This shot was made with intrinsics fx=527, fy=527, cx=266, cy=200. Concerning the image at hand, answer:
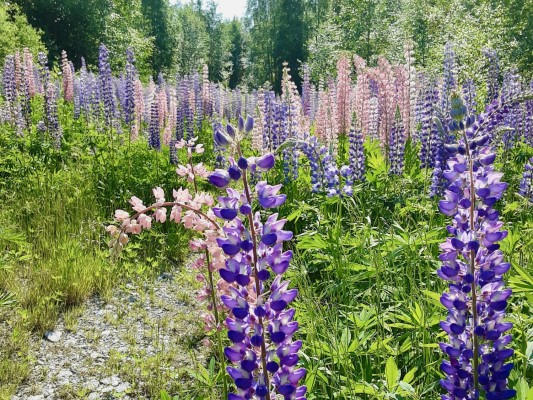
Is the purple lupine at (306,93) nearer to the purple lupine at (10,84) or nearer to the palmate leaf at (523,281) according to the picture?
the purple lupine at (10,84)

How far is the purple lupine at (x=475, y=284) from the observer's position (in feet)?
4.72

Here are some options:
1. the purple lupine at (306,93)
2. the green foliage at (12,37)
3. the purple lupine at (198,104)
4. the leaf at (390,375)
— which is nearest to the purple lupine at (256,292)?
the leaf at (390,375)

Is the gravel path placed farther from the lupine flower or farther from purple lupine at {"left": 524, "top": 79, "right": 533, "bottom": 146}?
purple lupine at {"left": 524, "top": 79, "right": 533, "bottom": 146}

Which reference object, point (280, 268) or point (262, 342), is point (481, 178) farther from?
point (262, 342)

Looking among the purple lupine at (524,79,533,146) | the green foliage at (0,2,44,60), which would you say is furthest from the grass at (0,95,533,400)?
the green foliage at (0,2,44,60)

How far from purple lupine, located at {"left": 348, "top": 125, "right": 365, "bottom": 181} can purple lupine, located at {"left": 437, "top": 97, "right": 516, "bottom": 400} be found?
3.36 metres

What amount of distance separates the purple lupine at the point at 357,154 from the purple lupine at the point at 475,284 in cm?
336

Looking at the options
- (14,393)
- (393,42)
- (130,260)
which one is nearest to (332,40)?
(393,42)

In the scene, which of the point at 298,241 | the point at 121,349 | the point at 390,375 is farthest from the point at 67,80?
the point at 390,375

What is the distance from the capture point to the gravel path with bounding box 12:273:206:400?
3.08m

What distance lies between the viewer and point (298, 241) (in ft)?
13.9

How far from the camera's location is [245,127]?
4.51ft

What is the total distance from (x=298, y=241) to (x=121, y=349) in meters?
1.57

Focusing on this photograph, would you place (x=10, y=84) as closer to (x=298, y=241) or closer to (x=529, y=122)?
(x=298, y=241)
